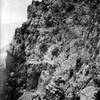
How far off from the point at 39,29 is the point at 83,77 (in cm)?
2329

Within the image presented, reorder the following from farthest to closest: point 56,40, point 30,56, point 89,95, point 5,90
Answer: point 5,90
point 30,56
point 56,40
point 89,95

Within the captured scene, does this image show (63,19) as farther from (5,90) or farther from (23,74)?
(5,90)

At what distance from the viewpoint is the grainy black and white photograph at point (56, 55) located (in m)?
37.6

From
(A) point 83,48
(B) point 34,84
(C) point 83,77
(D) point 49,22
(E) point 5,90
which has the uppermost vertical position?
(D) point 49,22

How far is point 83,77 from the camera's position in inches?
1448

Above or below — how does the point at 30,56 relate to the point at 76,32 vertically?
below

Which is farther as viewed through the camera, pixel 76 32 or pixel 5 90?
pixel 5 90

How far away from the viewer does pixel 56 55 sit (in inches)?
1871

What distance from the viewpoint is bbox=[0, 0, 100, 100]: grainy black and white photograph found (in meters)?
37.6

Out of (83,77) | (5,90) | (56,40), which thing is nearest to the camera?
(83,77)

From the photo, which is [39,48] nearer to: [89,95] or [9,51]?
[9,51]

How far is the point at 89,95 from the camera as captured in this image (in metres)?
32.8

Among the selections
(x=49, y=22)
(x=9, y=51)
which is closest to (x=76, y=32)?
(x=49, y=22)

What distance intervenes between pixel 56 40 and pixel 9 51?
18006mm
